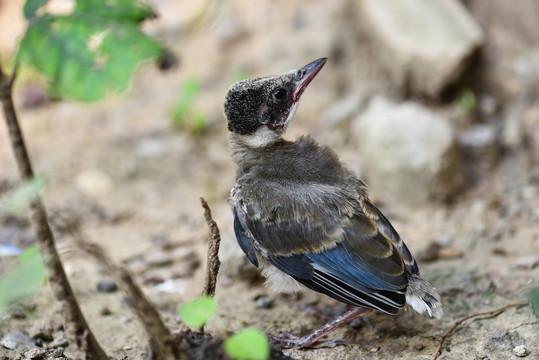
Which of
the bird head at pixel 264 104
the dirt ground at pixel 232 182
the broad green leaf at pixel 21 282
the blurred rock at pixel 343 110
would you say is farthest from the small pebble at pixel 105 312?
the blurred rock at pixel 343 110

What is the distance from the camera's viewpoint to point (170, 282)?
4184mm

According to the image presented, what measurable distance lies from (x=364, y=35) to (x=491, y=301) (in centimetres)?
351

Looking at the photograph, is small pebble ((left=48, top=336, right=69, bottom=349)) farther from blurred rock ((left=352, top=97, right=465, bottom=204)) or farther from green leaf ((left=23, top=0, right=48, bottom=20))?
blurred rock ((left=352, top=97, right=465, bottom=204))

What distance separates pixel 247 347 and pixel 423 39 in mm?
4323

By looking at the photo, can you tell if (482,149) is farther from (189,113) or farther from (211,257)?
(211,257)

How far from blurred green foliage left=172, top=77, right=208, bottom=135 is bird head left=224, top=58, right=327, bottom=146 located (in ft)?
7.69

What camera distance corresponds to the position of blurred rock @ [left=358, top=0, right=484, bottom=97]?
18.8 ft

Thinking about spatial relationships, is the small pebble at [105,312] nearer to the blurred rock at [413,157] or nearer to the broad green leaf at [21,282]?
the broad green leaf at [21,282]

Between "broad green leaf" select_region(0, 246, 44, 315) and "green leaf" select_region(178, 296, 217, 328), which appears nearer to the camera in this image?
"broad green leaf" select_region(0, 246, 44, 315)

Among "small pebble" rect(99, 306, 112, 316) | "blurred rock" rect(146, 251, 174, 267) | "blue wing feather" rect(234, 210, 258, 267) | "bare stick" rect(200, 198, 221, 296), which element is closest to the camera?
"bare stick" rect(200, 198, 221, 296)

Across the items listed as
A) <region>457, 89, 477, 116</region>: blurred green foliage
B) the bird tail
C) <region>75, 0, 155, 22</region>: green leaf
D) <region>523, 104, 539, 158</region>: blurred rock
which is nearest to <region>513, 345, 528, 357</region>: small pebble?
the bird tail

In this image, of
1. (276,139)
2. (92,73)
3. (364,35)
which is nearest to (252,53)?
(364,35)

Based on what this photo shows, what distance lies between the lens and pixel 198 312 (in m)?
2.37

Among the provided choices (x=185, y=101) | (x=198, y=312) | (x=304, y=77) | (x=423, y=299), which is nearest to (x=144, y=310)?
(x=198, y=312)
